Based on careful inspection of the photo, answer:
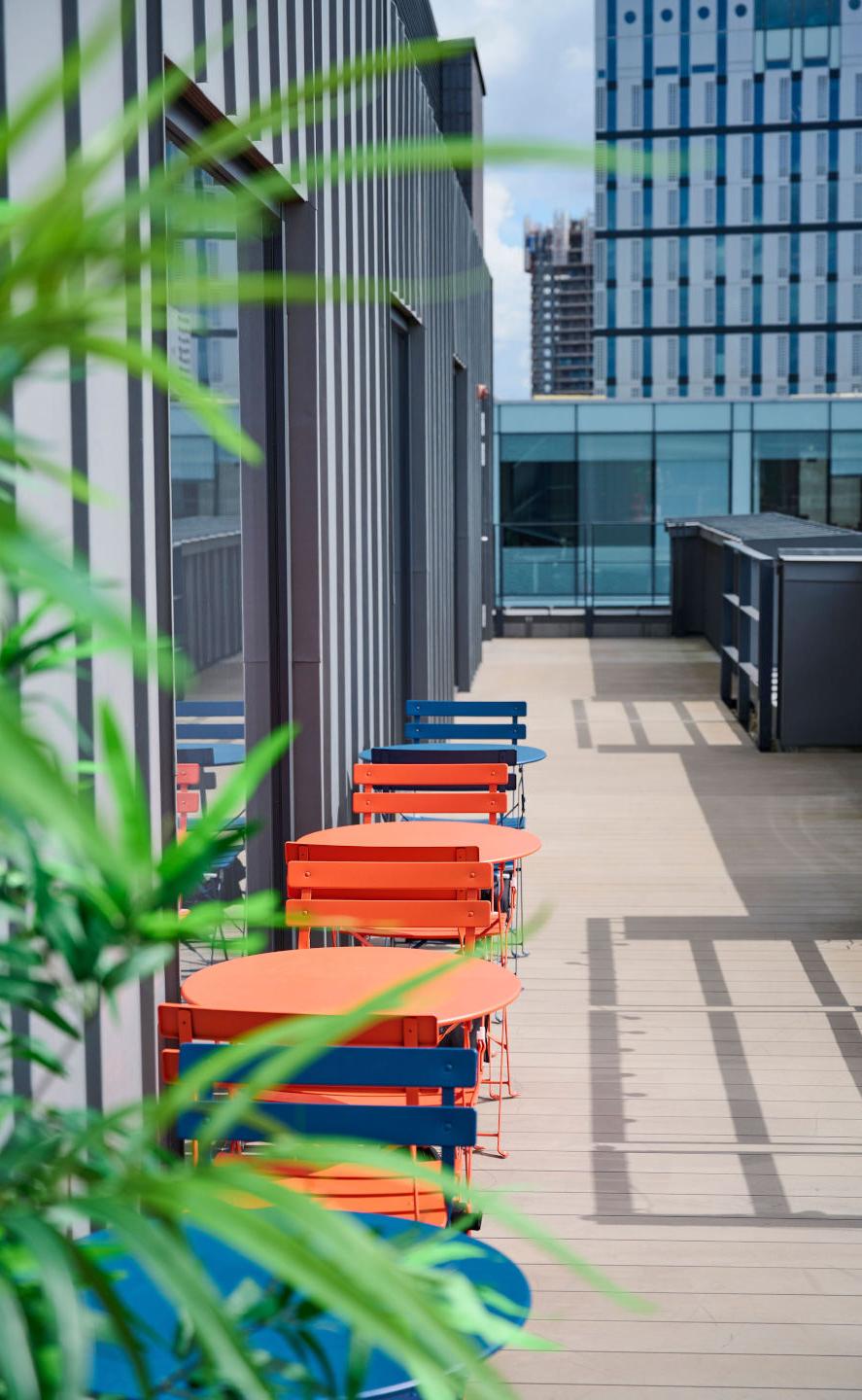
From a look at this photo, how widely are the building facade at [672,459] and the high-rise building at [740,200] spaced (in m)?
58.9

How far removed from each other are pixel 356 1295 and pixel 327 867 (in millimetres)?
3552

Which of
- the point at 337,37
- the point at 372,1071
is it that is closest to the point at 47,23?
the point at 372,1071

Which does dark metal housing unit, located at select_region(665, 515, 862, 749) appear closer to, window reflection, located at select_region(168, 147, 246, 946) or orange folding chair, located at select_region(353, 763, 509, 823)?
orange folding chair, located at select_region(353, 763, 509, 823)

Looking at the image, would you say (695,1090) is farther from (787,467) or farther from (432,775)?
(787,467)

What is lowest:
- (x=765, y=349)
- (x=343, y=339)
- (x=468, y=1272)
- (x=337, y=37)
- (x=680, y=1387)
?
(x=680, y=1387)

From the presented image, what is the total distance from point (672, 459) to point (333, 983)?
1011 inches

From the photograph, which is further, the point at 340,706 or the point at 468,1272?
the point at 340,706

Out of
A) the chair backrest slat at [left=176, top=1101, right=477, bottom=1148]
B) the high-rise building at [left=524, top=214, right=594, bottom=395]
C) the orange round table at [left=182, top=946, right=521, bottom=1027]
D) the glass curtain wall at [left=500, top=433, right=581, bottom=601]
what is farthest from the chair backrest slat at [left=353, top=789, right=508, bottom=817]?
the high-rise building at [left=524, top=214, right=594, bottom=395]

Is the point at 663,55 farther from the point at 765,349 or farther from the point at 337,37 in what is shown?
the point at 337,37

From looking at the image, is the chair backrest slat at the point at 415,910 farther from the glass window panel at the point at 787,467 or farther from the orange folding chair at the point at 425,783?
the glass window panel at the point at 787,467

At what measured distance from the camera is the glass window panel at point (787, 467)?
95.9 ft

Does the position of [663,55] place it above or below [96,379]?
above

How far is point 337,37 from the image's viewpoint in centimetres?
591

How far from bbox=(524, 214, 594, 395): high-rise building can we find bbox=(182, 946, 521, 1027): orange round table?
167 meters
